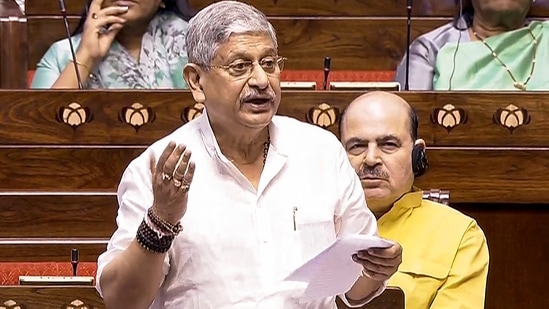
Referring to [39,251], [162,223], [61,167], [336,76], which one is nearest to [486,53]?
[336,76]

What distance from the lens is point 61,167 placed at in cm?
252

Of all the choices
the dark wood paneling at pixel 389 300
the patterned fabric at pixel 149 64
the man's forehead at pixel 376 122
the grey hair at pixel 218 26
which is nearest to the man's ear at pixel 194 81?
the grey hair at pixel 218 26

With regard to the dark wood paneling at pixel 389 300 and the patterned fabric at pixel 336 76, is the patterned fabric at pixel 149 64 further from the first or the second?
the dark wood paneling at pixel 389 300

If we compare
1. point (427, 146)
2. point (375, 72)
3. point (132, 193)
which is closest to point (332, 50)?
point (375, 72)

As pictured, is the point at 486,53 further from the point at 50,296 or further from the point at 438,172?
the point at 50,296

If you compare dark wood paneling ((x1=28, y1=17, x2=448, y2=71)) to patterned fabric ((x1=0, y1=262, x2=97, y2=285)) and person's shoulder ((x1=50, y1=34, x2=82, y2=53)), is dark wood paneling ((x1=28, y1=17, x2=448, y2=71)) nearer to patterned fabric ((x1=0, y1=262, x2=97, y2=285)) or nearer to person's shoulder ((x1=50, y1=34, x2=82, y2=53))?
person's shoulder ((x1=50, y1=34, x2=82, y2=53))

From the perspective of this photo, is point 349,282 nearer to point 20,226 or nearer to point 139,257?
point 139,257

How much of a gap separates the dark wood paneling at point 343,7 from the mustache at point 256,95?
1.48 meters

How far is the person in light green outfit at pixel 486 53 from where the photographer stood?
111 inches

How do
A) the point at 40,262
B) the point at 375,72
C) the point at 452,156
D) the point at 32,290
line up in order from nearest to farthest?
the point at 32,290, the point at 40,262, the point at 452,156, the point at 375,72

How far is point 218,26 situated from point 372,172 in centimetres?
57

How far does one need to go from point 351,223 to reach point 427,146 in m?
0.86

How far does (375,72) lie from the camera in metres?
3.07

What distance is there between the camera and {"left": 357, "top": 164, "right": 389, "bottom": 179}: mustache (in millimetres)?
2139
